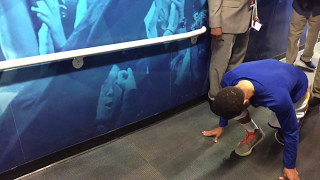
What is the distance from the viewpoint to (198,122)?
2.28 meters

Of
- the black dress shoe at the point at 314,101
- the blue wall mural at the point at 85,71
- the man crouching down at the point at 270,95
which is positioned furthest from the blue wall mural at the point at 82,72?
the black dress shoe at the point at 314,101

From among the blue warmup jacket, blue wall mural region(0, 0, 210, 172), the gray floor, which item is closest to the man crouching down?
the blue warmup jacket

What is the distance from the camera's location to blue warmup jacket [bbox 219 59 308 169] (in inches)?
55.1

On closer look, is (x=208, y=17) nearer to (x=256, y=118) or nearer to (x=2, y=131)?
(x=256, y=118)

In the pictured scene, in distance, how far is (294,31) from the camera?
9.53 ft

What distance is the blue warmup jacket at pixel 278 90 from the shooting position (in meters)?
1.40

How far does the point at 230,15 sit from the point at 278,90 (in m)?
0.91

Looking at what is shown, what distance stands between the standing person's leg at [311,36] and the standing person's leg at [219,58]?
127 centimetres

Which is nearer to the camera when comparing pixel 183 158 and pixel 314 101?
pixel 183 158

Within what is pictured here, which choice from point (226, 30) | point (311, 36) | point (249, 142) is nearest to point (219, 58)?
point (226, 30)

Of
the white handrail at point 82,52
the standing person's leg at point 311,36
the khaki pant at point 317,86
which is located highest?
the white handrail at point 82,52

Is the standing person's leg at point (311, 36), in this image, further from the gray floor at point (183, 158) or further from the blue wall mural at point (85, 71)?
the blue wall mural at point (85, 71)

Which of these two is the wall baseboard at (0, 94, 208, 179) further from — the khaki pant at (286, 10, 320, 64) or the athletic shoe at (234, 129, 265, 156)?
the khaki pant at (286, 10, 320, 64)

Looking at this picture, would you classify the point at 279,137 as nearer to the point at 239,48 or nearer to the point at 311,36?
the point at 239,48
